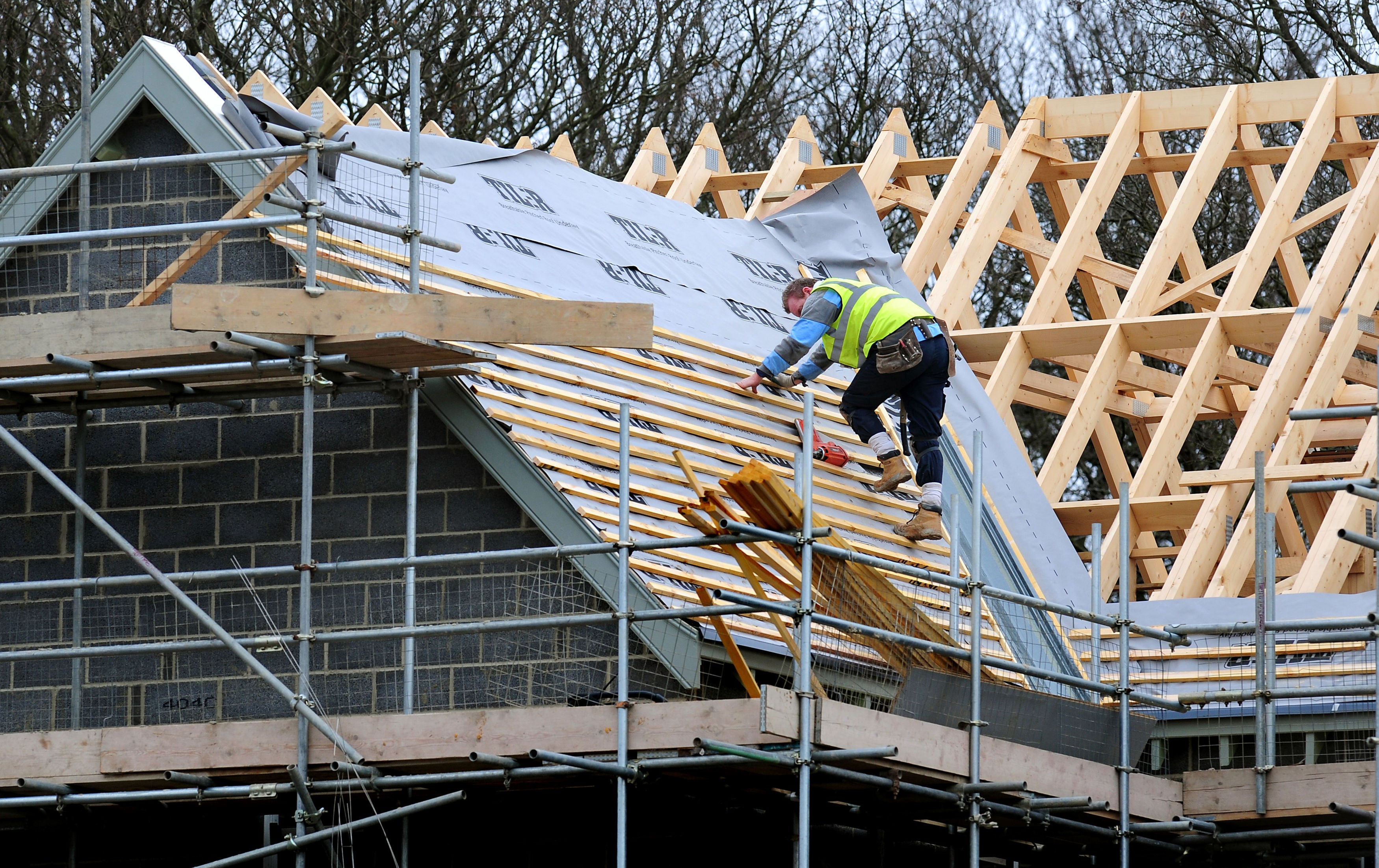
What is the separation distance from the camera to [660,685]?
1029 cm

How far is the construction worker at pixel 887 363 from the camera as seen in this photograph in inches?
463

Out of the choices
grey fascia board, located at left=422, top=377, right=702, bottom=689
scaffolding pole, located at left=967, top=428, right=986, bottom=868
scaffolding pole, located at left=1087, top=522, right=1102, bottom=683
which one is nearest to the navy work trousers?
scaffolding pole, located at left=1087, top=522, right=1102, bottom=683

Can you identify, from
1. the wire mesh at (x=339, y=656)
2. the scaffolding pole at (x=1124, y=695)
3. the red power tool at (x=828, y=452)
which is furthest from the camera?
the red power tool at (x=828, y=452)

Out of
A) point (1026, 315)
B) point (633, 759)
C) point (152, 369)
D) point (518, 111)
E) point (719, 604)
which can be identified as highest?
point (518, 111)

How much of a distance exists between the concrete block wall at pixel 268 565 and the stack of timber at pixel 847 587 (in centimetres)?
85

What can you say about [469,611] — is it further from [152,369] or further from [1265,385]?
[1265,385]

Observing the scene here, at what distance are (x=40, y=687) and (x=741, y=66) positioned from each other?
17.6 meters

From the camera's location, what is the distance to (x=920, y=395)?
11.9 m

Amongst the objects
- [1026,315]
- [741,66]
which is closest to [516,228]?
[1026,315]

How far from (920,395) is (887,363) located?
1.09 feet

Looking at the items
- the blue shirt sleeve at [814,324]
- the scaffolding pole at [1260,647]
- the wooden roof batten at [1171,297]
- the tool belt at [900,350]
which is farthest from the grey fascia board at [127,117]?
the wooden roof batten at [1171,297]

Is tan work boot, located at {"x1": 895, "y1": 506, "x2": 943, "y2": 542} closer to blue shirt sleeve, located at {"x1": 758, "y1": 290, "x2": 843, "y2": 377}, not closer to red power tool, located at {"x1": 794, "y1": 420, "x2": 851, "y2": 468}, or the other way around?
red power tool, located at {"x1": 794, "y1": 420, "x2": 851, "y2": 468}

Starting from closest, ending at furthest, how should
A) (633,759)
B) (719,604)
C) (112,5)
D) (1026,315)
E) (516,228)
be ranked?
(633,759) → (719,604) → (516,228) → (1026,315) → (112,5)

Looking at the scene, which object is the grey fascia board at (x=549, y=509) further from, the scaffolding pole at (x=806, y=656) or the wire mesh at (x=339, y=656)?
the scaffolding pole at (x=806, y=656)
